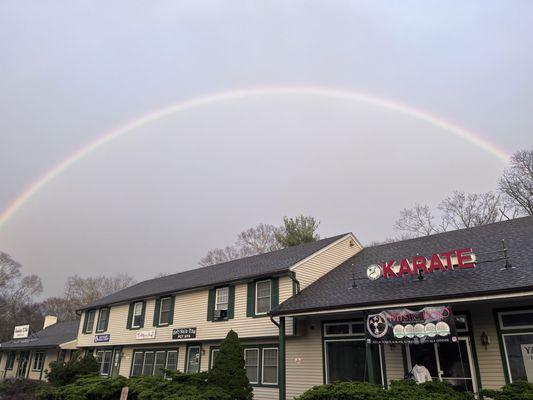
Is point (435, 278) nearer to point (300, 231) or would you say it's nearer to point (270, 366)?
point (270, 366)

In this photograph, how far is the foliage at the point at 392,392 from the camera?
791cm

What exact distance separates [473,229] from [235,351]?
10.5 meters

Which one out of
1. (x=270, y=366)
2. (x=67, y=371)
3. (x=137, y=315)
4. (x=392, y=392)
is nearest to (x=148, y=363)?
(x=137, y=315)

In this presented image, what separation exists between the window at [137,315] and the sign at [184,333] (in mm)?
3816

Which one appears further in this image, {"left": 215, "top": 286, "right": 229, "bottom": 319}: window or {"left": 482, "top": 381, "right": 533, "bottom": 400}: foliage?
{"left": 215, "top": 286, "right": 229, "bottom": 319}: window

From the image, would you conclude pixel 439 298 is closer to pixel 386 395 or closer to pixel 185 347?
pixel 386 395

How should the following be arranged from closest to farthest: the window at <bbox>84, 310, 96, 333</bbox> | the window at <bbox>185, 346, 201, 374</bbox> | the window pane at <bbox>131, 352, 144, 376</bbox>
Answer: the window at <bbox>185, 346, 201, 374</bbox> < the window pane at <bbox>131, 352, 144, 376</bbox> < the window at <bbox>84, 310, 96, 333</bbox>

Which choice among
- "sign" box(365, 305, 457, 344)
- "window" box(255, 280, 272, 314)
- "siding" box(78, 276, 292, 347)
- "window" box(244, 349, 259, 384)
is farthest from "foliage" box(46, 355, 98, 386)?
"sign" box(365, 305, 457, 344)

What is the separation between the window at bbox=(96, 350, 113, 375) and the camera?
25177mm

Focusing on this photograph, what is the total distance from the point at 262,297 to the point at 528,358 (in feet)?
31.1

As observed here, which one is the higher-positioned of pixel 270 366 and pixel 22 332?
pixel 22 332

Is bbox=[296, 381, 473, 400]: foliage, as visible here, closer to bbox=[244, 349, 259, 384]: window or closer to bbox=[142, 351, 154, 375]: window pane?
bbox=[244, 349, 259, 384]: window

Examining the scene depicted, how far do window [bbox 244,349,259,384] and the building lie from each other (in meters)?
17.7

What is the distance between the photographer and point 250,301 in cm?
1727
